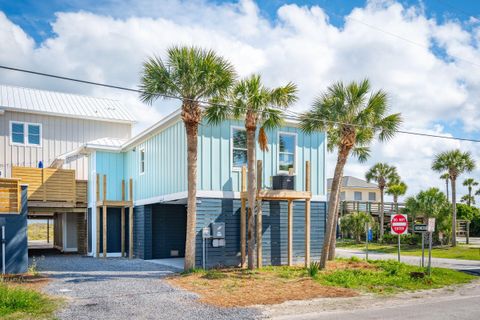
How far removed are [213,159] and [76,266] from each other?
6535 millimetres

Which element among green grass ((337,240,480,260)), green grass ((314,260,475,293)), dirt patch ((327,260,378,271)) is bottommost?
green grass ((337,240,480,260))

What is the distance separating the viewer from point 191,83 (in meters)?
14.3

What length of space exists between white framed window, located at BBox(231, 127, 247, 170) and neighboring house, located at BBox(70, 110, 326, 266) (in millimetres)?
36

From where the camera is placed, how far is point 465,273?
54.7ft

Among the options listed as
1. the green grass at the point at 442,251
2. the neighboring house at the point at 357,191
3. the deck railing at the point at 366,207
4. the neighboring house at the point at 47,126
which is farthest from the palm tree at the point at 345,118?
the neighboring house at the point at 357,191

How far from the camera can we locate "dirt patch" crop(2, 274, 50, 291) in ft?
39.9

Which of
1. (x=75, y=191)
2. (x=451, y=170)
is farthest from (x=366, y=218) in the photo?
(x=75, y=191)

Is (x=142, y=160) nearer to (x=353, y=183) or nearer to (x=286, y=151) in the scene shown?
(x=286, y=151)

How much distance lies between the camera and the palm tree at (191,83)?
14.2m

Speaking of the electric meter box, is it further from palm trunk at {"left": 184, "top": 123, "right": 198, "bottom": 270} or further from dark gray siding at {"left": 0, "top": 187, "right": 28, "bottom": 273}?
dark gray siding at {"left": 0, "top": 187, "right": 28, "bottom": 273}

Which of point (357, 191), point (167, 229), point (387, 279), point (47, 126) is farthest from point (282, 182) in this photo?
point (357, 191)

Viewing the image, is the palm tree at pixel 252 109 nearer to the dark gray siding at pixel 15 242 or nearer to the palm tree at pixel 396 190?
the dark gray siding at pixel 15 242

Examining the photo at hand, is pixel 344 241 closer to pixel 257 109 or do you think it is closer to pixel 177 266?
pixel 177 266

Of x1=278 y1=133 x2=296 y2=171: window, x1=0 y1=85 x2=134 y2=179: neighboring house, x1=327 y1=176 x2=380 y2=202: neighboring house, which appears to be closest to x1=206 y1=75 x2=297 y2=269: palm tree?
x1=278 y1=133 x2=296 y2=171: window
